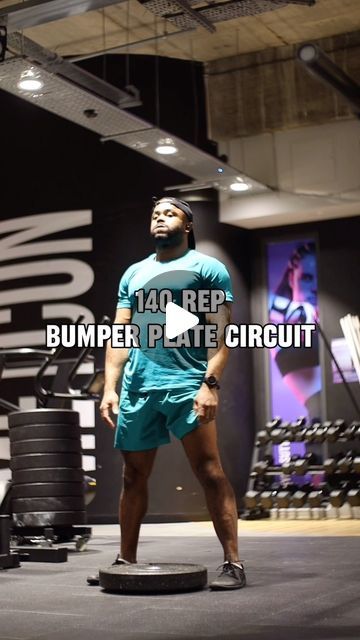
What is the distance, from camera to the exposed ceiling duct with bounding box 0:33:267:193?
18.7ft

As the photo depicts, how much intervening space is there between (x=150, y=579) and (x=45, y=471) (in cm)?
171

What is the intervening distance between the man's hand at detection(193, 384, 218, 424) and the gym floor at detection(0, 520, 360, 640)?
23.4 inches

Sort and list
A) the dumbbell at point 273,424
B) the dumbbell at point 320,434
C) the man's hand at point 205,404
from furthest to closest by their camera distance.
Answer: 1. the dumbbell at point 273,424
2. the dumbbell at point 320,434
3. the man's hand at point 205,404

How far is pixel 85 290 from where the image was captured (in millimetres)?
8305

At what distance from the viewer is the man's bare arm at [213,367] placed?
331 centimetres

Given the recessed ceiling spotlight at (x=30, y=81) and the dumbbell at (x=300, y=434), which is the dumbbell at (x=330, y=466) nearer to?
the dumbbell at (x=300, y=434)

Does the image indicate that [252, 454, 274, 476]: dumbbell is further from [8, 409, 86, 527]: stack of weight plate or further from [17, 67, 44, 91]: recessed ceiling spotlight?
[17, 67, 44, 91]: recessed ceiling spotlight

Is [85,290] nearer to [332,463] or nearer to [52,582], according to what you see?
[332,463]

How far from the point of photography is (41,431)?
480 cm

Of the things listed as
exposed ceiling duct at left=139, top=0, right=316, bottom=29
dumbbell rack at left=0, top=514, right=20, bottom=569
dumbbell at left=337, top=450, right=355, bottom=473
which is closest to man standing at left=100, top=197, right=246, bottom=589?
dumbbell rack at left=0, top=514, right=20, bottom=569

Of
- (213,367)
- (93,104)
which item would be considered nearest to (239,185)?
(93,104)

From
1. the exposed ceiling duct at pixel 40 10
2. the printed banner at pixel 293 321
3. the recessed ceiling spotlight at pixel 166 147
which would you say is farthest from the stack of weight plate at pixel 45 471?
the printed banner at pixel 293 321

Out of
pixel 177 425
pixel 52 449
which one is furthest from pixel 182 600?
pixel 52 449

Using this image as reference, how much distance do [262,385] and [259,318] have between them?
622 mm
